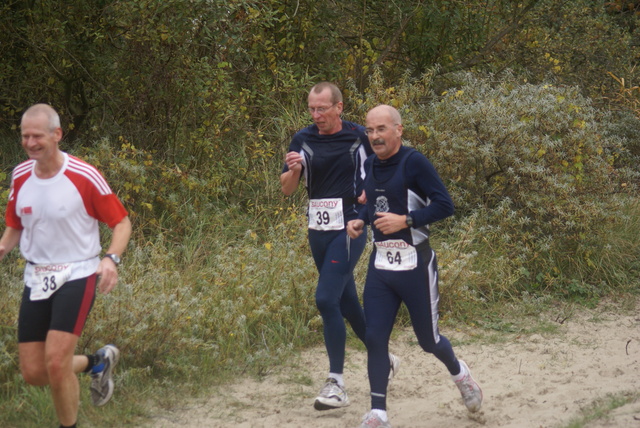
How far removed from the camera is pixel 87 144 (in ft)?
34.2

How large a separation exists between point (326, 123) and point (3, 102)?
630 cm

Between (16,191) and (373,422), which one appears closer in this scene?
(16,191)

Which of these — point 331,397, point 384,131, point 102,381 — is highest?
point 384,131

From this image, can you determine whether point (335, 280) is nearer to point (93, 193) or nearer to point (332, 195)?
point (332, 195)

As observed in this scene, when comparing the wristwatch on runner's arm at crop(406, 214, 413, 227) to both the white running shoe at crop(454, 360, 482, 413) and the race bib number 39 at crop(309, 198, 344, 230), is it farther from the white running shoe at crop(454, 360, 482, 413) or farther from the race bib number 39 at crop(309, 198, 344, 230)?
the white running shoe at crop(454, 360, 482, 413)

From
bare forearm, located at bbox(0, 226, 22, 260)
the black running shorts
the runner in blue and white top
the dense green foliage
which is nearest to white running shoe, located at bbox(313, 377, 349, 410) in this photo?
the runner in blue and white top

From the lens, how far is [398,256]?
5.26 metres

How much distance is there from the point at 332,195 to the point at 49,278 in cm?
201

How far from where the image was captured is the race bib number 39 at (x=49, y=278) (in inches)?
184

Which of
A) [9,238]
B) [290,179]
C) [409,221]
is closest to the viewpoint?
[9,238]

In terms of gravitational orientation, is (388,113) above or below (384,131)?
above

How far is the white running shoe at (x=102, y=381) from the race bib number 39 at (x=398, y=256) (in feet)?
Answer: 5.90

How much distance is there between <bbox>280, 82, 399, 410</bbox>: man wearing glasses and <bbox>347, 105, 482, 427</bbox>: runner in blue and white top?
0.50 meters

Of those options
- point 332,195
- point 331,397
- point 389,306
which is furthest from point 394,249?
point 331,397
